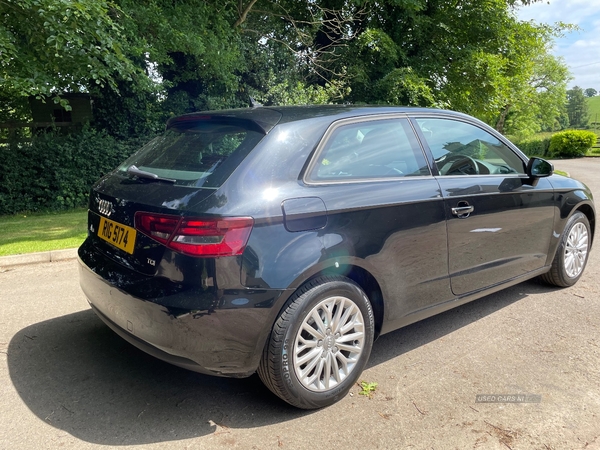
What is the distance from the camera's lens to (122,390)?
284 centimetres

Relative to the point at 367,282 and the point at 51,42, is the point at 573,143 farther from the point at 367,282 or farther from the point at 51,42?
the point at 367,282

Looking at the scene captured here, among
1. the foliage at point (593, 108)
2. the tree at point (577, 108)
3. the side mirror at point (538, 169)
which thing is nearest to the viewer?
the side mirror at point (538, 169)

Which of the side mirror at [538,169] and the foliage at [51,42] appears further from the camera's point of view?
the foliage at [51,42]

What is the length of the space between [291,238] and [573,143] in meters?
36.8

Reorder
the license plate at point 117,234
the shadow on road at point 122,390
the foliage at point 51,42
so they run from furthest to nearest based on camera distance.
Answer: the foliage at point 51,42 < the license plate at point 117,234 < the shadow on road at point 122,390

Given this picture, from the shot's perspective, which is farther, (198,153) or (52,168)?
(52,168)

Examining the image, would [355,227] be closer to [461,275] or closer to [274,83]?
[461,275]

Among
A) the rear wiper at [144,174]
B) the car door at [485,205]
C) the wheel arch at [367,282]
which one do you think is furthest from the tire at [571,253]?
the rear wiper at [144,174]

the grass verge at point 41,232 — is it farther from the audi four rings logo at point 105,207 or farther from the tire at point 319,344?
the tire at point 319,344

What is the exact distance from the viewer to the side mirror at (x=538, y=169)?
13.2 ft

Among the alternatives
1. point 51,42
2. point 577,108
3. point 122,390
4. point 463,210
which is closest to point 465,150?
point 463,210

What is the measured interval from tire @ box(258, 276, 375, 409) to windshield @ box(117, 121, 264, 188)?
2.63 ft

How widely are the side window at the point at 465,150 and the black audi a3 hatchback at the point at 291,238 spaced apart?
0.02 metres

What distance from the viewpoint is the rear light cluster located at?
2.35m
